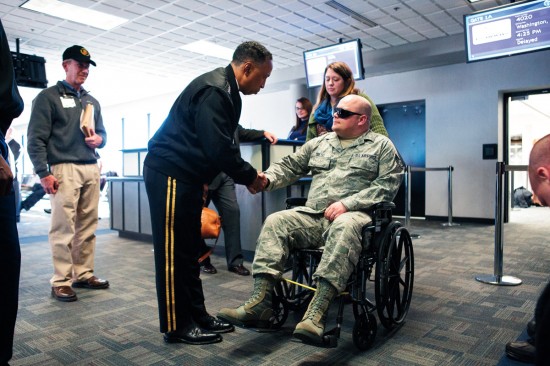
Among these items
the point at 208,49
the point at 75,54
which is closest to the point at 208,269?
the point at 75,54

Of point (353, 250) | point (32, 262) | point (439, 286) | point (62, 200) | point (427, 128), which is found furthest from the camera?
point (427, 128)

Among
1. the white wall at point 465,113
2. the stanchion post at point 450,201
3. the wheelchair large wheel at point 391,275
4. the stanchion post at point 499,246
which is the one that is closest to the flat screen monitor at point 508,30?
the white wall at point 465,113

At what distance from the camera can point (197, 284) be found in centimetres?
187

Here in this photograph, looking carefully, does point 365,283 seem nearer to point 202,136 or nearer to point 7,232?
point 202,136

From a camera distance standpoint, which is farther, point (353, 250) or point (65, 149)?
point (65, 149)

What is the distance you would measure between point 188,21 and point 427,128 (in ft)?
13.6

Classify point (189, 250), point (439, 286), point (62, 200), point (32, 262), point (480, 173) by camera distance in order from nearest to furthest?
1. point (189, 250)
2. point (62, 200)
3. point (439, 286)
4. point (32, 262)
5. point (480, 173)

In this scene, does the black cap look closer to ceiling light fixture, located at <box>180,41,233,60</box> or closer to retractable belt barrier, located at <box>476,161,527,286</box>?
retractable belt barrier, located at <box>476,161,527,286</box>

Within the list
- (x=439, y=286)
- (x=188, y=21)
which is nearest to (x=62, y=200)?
(x=439, y=286)

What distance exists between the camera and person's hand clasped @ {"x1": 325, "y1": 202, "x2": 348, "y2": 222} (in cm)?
184

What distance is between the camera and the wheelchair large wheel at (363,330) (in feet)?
5.57

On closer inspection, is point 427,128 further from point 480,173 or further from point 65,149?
point 65,149

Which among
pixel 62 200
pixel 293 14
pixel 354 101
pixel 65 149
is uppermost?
pixel 293 14

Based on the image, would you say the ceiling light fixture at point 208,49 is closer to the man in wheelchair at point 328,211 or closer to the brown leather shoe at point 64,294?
the brown leather shoe at point 64,294
